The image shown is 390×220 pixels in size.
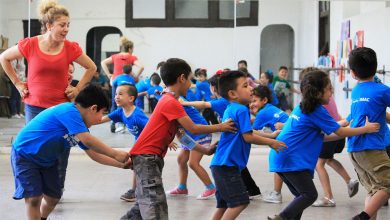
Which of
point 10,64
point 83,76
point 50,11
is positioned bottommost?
point 83,76

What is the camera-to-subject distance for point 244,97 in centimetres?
521

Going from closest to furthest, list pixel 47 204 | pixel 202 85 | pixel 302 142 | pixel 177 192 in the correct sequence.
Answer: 1. pixel 302 142
2. pixel 47 204
3. pixel 177 192
4. pixel 202 85

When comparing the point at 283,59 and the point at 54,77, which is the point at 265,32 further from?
the point at 54,77

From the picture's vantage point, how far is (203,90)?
11.4 meters

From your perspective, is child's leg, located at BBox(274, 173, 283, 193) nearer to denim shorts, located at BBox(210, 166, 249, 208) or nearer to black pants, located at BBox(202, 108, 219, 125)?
denim shorts, located at BBox(210, 166, 249, 208)

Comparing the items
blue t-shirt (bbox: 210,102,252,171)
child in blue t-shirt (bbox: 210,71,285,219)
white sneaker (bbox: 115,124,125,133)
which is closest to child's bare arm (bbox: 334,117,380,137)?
child in blue t-shirt (bbox: 210,71,285,219)

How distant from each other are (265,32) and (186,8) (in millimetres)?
1238

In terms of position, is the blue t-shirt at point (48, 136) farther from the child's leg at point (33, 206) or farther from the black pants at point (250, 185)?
the black pants at point (250, 185)

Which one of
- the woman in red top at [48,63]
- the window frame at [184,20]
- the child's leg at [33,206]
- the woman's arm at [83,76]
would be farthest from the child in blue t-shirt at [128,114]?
the window frame at [184,20]

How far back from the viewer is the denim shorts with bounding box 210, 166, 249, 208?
5152 millimetres

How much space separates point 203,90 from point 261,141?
645 centimetres

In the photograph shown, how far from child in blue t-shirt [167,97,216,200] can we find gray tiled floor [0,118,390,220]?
0.14 metres

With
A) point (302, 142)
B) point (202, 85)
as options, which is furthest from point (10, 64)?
point (202, 85)

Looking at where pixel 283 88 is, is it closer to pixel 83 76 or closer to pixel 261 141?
pixel 83 76
